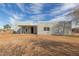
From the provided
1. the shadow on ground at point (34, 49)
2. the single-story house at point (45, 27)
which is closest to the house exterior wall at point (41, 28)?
the single-story house at point (45, 27)

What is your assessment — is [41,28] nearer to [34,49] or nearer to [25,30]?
[25,30]

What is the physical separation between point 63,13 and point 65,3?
0.59 ft

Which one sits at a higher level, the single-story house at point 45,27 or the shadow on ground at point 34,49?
the single-story house at point 45,27

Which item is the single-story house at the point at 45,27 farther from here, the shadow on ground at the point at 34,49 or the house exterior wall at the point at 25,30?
the shadow on ground at the point at 34,49

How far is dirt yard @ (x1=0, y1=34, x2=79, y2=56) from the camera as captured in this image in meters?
8.55

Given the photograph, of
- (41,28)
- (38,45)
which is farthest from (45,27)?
(38,45)

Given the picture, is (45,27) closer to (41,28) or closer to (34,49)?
(41,28)

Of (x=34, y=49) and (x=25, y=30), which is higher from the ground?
(x=25, y=30)

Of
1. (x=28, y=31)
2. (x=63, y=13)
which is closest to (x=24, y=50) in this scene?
(x=28, y=31)

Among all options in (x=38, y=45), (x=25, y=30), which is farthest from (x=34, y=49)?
(x=25, y=30)

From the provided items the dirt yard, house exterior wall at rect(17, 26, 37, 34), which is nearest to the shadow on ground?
the dirt yard

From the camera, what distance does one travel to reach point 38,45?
28.1ft

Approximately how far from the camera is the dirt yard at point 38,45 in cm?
855

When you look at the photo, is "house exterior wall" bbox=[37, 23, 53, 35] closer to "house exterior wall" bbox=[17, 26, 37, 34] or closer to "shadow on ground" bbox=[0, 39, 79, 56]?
"house exterior wall" bbox=[17, 26, 37, 34]
